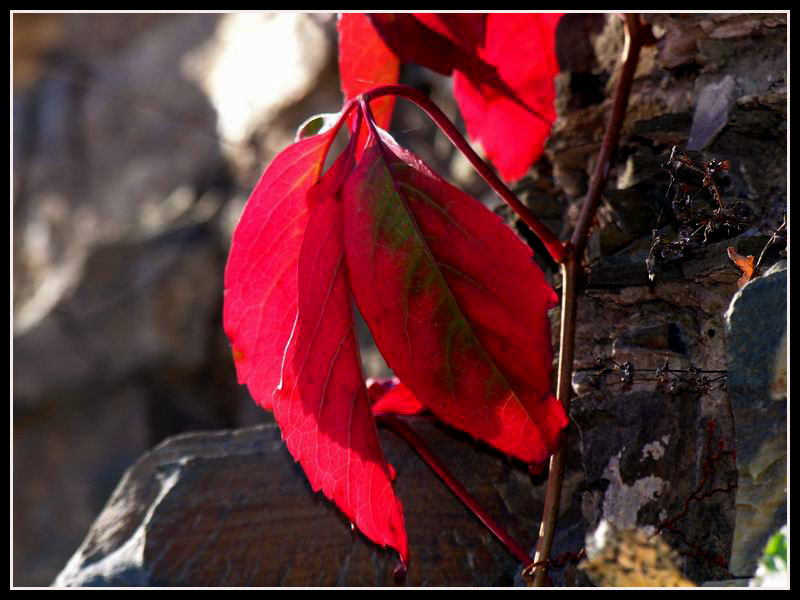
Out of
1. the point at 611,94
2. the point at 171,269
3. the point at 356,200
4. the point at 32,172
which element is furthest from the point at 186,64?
the point at 356,200

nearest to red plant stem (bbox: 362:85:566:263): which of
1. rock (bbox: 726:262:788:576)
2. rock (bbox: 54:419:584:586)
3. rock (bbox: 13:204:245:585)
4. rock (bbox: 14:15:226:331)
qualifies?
rock (bbox: 726:262:788:576)

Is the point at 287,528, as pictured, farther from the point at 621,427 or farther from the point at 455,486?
the point at 621,427

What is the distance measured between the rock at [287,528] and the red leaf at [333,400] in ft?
0.64

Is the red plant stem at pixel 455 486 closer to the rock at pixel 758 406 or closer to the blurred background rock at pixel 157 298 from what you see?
the rock at pixel 758 406

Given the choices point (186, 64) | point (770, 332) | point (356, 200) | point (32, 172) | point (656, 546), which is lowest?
point (656, 546)

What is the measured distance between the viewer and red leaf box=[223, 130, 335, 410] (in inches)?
24.0

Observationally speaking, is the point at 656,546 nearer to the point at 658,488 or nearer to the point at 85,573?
the point at 658,488

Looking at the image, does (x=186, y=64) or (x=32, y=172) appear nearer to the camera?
(x=186, y=64)

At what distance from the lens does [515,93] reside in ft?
2.56

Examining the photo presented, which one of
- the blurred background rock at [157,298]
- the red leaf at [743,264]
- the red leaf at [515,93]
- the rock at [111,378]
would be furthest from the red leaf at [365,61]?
the rock at [111,378]

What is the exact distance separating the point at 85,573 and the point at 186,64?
2059 millimetres

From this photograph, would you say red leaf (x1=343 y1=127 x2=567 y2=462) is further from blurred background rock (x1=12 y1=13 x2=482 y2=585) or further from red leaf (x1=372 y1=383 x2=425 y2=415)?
blurred background rock (x1=12 y1=13 x2=482 y2=585)

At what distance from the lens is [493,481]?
786 mm

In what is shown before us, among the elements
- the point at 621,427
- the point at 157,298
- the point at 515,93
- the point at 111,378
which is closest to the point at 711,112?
the point at 515,93
